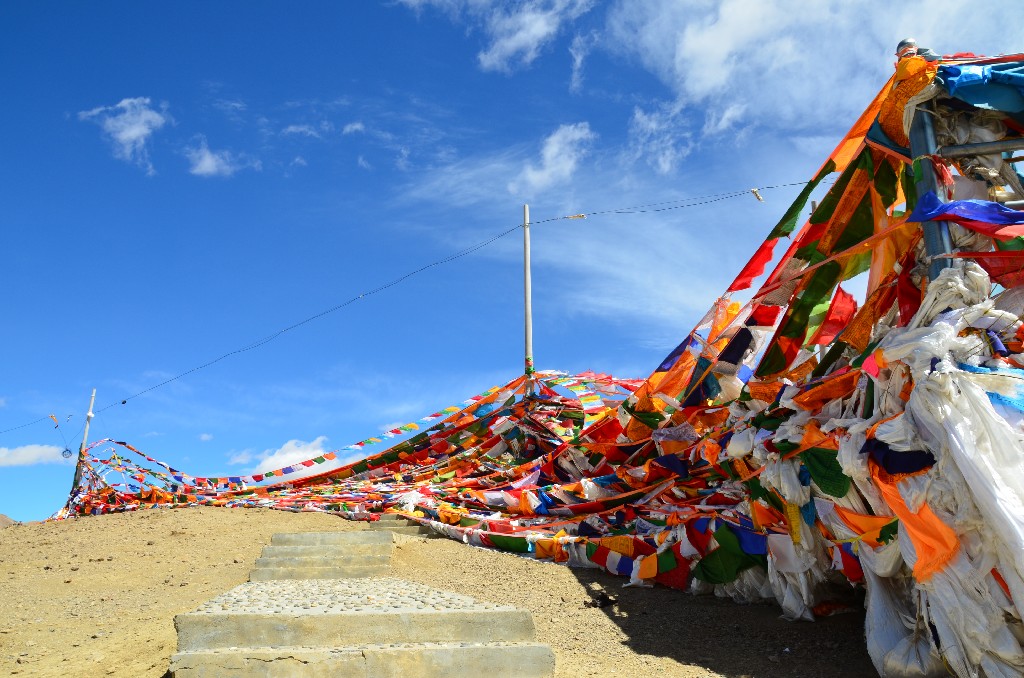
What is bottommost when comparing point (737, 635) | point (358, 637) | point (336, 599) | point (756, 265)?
point (737, 635)

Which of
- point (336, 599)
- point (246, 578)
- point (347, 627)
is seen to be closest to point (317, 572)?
point (246, 578)

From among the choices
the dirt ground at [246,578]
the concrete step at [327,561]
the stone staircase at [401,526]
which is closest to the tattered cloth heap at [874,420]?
the dirt ground at [246,578]

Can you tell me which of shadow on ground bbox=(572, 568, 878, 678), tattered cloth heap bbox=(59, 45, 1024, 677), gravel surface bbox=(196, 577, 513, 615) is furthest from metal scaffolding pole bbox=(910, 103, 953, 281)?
gravel surface bbox=(196, 577, 513, 615)

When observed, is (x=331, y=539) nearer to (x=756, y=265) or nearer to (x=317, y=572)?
(x=317, y=572)

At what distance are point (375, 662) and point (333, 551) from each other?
11.5 feet

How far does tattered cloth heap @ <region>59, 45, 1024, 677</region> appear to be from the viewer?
3.44m

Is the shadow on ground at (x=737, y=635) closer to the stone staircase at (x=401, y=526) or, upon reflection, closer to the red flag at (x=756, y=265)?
the red flag at (x=756, y=265)

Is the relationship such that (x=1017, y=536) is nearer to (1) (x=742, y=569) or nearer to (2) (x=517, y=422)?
(1) (x=742, y=569)

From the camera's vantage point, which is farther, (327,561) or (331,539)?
(331,539)

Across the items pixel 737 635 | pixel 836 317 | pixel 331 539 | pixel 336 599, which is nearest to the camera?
pixel 737 635

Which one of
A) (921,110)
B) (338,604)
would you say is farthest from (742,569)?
Answer: (921,110)

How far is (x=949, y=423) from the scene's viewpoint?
11.3 ft

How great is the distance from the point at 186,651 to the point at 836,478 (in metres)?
3.68

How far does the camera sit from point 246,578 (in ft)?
23.5
